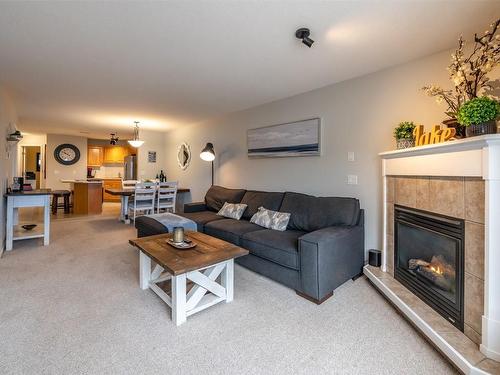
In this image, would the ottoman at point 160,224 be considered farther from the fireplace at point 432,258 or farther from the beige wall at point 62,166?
the beige wall at point 62,166

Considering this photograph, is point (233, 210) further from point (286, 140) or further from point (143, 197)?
point (143, 197)

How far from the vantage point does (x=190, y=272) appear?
1.98m

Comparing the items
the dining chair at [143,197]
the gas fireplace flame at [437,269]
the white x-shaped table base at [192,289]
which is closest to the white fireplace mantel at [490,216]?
the gas fireplace flame at [437,269]

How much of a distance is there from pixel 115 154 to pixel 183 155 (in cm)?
437

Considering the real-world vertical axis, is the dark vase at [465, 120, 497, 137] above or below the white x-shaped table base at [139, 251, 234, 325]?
above

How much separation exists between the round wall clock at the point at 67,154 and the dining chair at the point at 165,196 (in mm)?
4746

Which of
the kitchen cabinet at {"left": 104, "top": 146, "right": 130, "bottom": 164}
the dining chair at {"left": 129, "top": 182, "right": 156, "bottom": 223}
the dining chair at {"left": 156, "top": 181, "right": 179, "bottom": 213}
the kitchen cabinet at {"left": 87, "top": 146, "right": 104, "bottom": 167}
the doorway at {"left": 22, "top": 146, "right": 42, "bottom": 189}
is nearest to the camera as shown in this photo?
the dining chair at {"left": 129, "top": 182, "right": 156, "bottom": 223}

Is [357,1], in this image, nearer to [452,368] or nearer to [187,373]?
[452,368]

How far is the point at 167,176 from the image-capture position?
23.0 ft

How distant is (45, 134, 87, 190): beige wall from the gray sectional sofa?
6.05 meters

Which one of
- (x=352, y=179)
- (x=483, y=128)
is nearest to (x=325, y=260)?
(x=352, y=179)

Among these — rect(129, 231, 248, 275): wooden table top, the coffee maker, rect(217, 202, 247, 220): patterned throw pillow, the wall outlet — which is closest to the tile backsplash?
the coffee maker

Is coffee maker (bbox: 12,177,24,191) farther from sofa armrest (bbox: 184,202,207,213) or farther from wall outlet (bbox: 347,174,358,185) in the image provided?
wall outlet (bbox: 347,174,358,185)

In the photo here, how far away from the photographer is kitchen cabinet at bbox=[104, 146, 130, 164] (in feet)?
29.9
